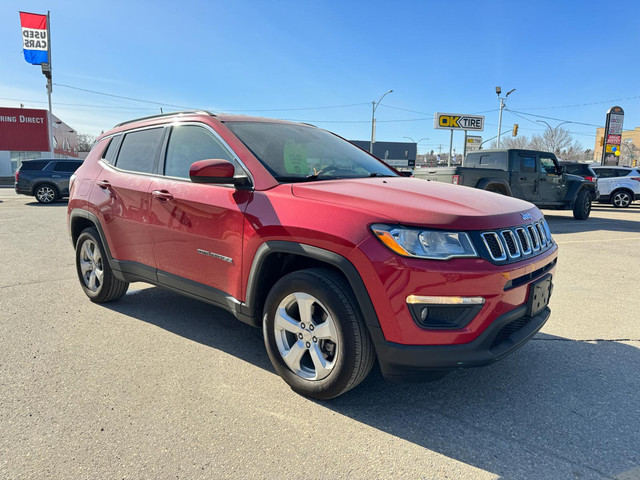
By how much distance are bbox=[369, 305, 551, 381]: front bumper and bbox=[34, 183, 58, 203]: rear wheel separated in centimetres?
1734

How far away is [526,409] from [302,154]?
2.28 metres

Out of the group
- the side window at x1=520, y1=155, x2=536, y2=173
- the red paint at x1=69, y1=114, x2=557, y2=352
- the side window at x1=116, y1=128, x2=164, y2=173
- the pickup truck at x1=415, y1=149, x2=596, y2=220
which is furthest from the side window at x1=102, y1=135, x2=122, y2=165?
the side window at x1=520, y1=155, x2=536, y2=173

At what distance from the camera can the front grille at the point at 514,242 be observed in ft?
7.69

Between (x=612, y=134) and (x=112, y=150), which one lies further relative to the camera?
(x=612, y=134)

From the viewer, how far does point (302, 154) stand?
11.1ft

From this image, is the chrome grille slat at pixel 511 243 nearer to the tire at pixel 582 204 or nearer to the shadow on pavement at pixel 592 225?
the shadow on pavement at pixel 592 225

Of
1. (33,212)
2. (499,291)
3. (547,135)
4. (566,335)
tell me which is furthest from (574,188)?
(547,135)

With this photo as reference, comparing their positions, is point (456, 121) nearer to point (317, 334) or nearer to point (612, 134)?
point (612, 134)

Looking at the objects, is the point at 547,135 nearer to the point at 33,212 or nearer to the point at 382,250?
the point at 33,212

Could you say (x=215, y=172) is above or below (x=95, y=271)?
above

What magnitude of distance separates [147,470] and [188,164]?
2181 millimetres

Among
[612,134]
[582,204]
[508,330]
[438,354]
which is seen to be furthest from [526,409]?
[612,134]

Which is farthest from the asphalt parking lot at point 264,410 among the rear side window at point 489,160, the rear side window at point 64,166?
the rear side window at point 64,166

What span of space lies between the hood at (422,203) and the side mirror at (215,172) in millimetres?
418
